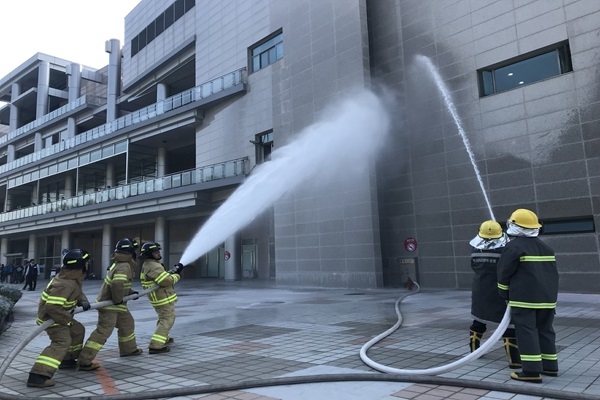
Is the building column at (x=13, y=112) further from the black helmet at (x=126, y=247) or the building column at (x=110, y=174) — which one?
the black helmet at (x=126, y=247)

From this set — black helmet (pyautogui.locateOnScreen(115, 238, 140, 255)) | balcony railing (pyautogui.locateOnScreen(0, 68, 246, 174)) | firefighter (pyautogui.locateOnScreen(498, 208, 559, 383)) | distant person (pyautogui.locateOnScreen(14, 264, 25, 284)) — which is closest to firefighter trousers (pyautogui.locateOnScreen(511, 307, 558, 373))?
firefighter (pyautogui.locateOnScreen(498, 208, 559, 383))

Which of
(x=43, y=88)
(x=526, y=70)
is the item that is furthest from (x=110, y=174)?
(x=526, y=70)

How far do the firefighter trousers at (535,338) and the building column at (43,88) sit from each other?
53.4 metres

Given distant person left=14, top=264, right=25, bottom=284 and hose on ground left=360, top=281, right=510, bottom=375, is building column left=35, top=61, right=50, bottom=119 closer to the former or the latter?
distant person left=14, top=264, right=25, bottom=284

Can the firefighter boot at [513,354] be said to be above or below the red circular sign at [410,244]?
below

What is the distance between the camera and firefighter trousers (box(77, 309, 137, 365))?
576 centimetres

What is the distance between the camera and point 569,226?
1388 centimetres

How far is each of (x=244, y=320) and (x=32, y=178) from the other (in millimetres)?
40000

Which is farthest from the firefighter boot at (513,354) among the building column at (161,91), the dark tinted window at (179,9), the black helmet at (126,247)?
the building column at (161,91)

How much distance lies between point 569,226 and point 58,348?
1447 centimetres

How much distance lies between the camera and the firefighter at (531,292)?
15.4 ft

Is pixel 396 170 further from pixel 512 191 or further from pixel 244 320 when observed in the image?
pixel 244 320

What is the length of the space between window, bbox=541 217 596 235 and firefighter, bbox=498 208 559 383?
10.5 meters

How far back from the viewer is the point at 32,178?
4138 cm
